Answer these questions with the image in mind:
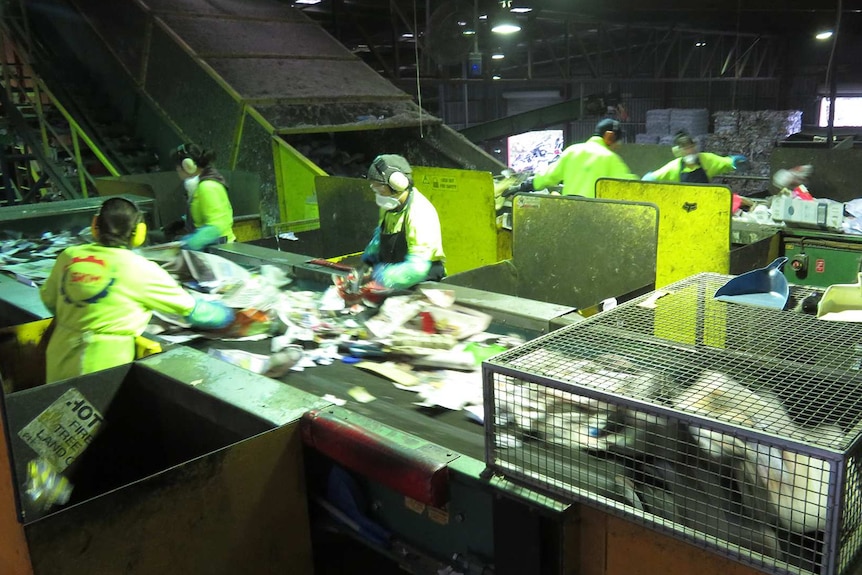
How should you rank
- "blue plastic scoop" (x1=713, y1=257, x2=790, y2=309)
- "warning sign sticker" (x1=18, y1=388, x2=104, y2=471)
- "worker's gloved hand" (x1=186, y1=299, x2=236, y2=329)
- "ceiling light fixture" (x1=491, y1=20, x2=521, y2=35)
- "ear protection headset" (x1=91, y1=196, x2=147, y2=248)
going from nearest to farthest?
"blue plastic scoop" (x1=713, y1=257, x2=790, y2=309)
"warning sign sticker" (x1=18, y1=388, x2=104, y2=471)
"ear protection headset" (x1=91, y1=196, x2=147, y2=248)
"worker's gloved hand" (x1=186, y1=299, x2=236, y2=329)
"ceiling light fixture" (x1=491, y1=20, x2=521, y2=35)

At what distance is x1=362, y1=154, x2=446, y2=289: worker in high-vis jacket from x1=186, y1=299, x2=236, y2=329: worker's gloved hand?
79 cm

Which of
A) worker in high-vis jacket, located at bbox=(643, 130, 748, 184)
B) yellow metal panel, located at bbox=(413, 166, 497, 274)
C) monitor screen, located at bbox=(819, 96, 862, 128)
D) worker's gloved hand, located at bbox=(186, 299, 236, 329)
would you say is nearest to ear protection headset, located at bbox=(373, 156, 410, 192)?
worker's gloved hand, located at bbox=(186, 299, 236, 329)

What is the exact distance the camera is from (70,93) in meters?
8.26

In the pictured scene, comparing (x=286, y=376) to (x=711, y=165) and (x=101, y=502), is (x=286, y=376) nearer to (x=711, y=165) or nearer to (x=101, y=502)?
(x=101, y=502)

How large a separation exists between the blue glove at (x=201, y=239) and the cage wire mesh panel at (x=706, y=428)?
3338 mm

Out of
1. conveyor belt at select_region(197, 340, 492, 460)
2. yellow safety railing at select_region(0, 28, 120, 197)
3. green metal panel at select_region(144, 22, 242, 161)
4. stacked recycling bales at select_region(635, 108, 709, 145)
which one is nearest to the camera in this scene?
conveyor belt at select_region(197, 340, 492, 460)

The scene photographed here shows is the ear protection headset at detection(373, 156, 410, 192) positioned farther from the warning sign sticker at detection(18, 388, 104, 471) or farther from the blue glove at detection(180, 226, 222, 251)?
the warning sign sticker at detection(18, 388, 104, 471)

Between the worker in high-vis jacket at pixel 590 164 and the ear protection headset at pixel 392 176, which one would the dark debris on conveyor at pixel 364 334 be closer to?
the ear protection headset at pixel 392 176

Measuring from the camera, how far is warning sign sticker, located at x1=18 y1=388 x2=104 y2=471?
218 cm

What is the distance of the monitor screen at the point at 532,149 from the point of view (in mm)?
12891

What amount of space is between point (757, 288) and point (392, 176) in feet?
7.08

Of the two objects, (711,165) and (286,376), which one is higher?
(711,165)

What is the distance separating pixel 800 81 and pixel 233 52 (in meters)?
12.5

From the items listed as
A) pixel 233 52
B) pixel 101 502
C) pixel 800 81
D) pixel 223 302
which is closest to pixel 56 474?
pixel 101 502
